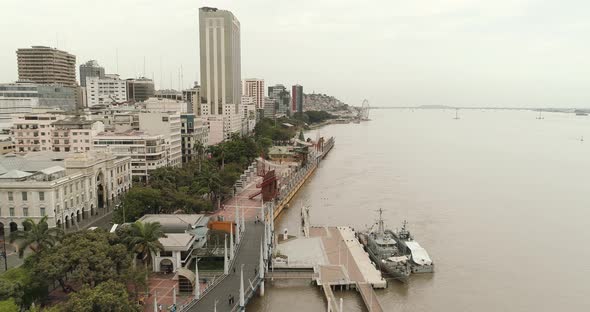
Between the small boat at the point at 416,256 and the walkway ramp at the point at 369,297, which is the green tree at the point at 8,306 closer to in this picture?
the walkway ramp at the point at 369,297

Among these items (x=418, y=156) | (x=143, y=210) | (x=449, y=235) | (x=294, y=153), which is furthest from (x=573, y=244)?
(x=418, y=156)

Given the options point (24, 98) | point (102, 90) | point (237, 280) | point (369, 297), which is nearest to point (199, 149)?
point (24, 98)

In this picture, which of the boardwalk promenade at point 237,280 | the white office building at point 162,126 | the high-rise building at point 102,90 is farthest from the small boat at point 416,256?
the high-rise building at point 102,90

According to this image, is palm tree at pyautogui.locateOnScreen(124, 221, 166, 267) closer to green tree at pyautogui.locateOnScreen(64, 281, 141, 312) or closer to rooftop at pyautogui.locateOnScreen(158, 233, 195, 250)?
rooftop at pyautogui.locateOnScreen(158, 233, 195, 250)

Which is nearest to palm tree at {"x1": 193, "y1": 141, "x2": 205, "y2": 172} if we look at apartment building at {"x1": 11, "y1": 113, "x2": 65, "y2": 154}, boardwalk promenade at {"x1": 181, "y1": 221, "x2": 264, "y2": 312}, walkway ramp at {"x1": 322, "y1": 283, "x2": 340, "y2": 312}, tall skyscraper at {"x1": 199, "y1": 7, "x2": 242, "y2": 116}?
apartment building at {"x1": 11, "y1": 113, "x2": 65, "y2": 154}

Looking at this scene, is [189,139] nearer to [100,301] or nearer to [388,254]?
[388,254]
